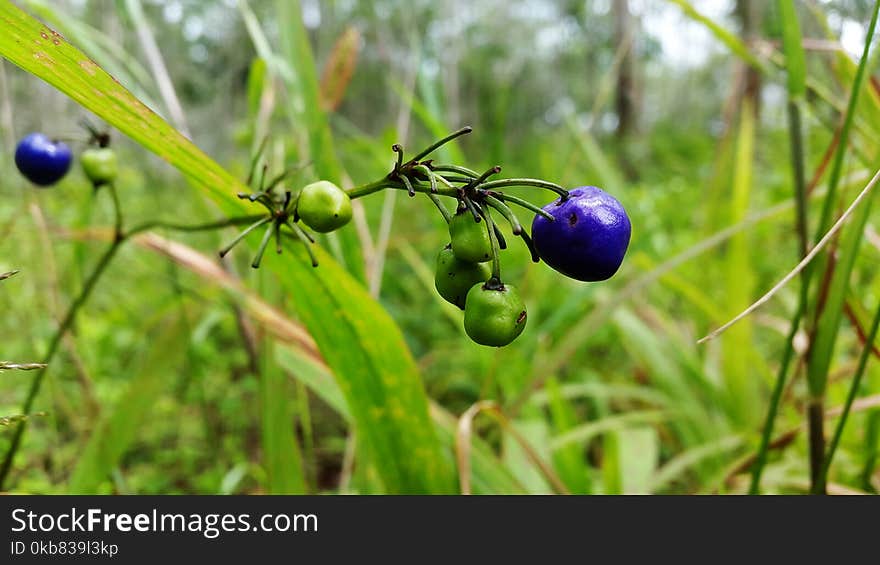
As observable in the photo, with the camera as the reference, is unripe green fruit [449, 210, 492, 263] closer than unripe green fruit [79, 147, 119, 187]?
Yes

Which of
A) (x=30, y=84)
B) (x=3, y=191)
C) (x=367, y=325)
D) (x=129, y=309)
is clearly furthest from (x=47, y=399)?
(x=30, y=84)

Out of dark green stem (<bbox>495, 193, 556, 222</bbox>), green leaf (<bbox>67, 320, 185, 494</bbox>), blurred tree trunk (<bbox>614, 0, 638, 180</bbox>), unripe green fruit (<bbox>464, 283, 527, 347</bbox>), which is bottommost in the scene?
unripe green fruit (<bbox>464, 283, 527, 347</bbox>)

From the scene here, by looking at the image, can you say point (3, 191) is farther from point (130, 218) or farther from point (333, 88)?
point (333, 88)

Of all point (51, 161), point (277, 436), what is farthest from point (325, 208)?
point (277, 436)

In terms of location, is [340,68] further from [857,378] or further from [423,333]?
[857,378]

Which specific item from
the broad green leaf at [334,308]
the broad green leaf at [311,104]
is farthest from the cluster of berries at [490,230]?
the broad green leaf at [311,104]

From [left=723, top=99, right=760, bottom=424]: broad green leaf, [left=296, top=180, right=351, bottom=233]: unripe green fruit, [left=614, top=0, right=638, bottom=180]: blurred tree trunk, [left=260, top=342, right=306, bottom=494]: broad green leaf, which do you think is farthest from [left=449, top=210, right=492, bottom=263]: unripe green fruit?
[left=614, top=0, right=638, bottom=180]: blurred tree trunk

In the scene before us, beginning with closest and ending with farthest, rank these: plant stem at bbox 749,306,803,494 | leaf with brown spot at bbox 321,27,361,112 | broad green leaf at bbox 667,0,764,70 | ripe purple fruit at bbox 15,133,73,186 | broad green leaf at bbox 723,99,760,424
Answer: ripe purple fruit at bbox 15,133,73,186
plant stem at bbox 749,306,803,494
broad green leaf at bbox 667,0,764,70
leaf with brown spot at bbox 321,27,361,112
broad green leaf at bbox 723,99,760,424

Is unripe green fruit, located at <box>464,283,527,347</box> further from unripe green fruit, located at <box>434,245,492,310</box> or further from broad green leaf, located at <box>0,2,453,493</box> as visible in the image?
broad green leaf, located at <box>0,2,453,493</box>
